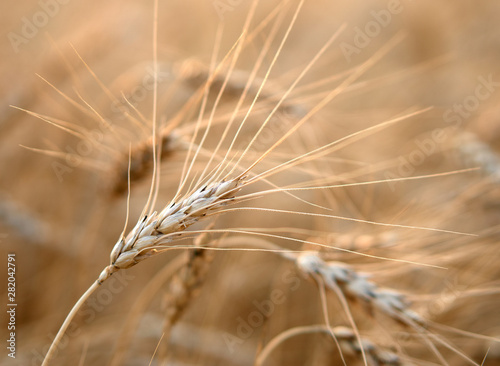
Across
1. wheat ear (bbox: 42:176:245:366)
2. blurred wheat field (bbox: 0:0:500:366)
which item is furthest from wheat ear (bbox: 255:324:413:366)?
wheat ear (bbox: 42:176:245:366)

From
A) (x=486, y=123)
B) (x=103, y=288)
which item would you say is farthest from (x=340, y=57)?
(x=103, y=288)

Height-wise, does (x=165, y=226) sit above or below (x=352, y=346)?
above

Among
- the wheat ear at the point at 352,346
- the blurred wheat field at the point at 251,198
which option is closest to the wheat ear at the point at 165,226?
the blurred wheat field at the point at 251,198

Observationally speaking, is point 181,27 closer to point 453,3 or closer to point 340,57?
point 340,57

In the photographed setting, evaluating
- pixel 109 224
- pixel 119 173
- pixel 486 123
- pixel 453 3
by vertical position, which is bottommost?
pixel 486 123

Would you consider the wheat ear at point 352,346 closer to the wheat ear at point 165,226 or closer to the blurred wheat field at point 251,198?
the blurred wheat field at point 251,198

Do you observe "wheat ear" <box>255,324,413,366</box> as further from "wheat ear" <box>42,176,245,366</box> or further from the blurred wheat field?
"wheat ear" <box>42,176,245,366</box>

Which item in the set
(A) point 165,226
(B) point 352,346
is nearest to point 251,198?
(A) point 165,226

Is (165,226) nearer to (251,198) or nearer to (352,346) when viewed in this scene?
(251,198)

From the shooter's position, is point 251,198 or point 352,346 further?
point 352,346
